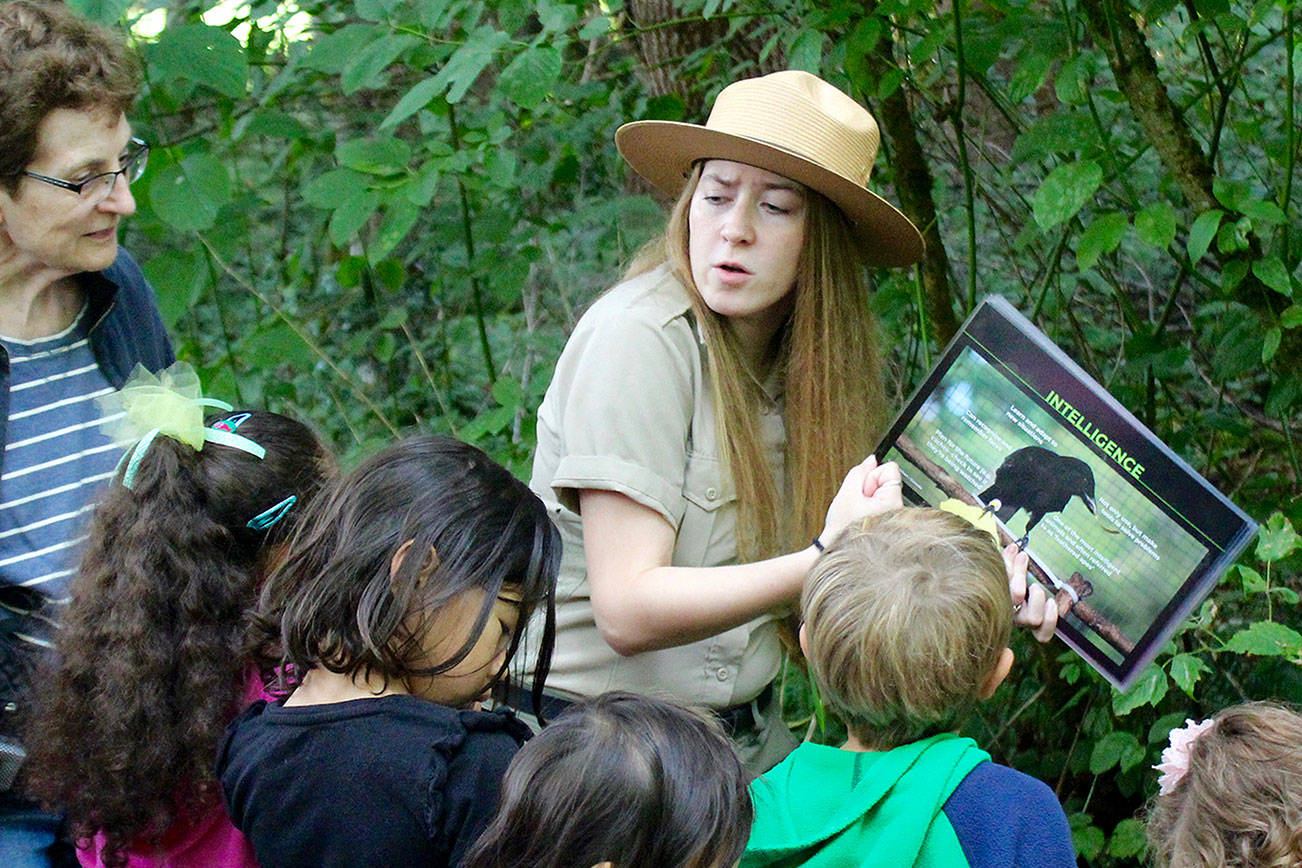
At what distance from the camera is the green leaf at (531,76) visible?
9.62 feet

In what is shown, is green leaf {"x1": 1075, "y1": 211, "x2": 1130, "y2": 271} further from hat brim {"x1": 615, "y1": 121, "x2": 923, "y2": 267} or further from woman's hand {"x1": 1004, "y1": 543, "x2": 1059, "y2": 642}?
woman's hand {"x1": 1004, "y1": 543, "x2": 1059, "y2": 642}

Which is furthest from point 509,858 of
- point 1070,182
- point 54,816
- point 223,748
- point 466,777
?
point 1070,182

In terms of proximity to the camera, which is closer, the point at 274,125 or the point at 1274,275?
the point at 1274,275

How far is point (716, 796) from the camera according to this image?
1690mm

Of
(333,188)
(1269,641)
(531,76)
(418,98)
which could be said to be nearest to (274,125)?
(333,188)

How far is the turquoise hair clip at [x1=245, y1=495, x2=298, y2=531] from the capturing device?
6.98 feet

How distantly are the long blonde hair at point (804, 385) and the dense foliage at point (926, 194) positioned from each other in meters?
0.53

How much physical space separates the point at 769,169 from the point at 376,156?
52.6 inches

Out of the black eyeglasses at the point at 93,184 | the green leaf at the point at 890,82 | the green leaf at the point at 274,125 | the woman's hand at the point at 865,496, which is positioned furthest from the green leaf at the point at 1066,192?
the green leaf at the point at 274,125

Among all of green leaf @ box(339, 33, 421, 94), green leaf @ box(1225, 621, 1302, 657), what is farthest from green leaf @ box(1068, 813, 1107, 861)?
green leaf @ box(339, 33, 421, 94)

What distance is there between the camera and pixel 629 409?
2.21m

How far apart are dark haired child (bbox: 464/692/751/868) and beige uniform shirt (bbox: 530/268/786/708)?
504 mm

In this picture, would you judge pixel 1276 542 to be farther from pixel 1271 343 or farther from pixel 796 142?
pixel 796 142

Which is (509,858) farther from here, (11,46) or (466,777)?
(11,46)
